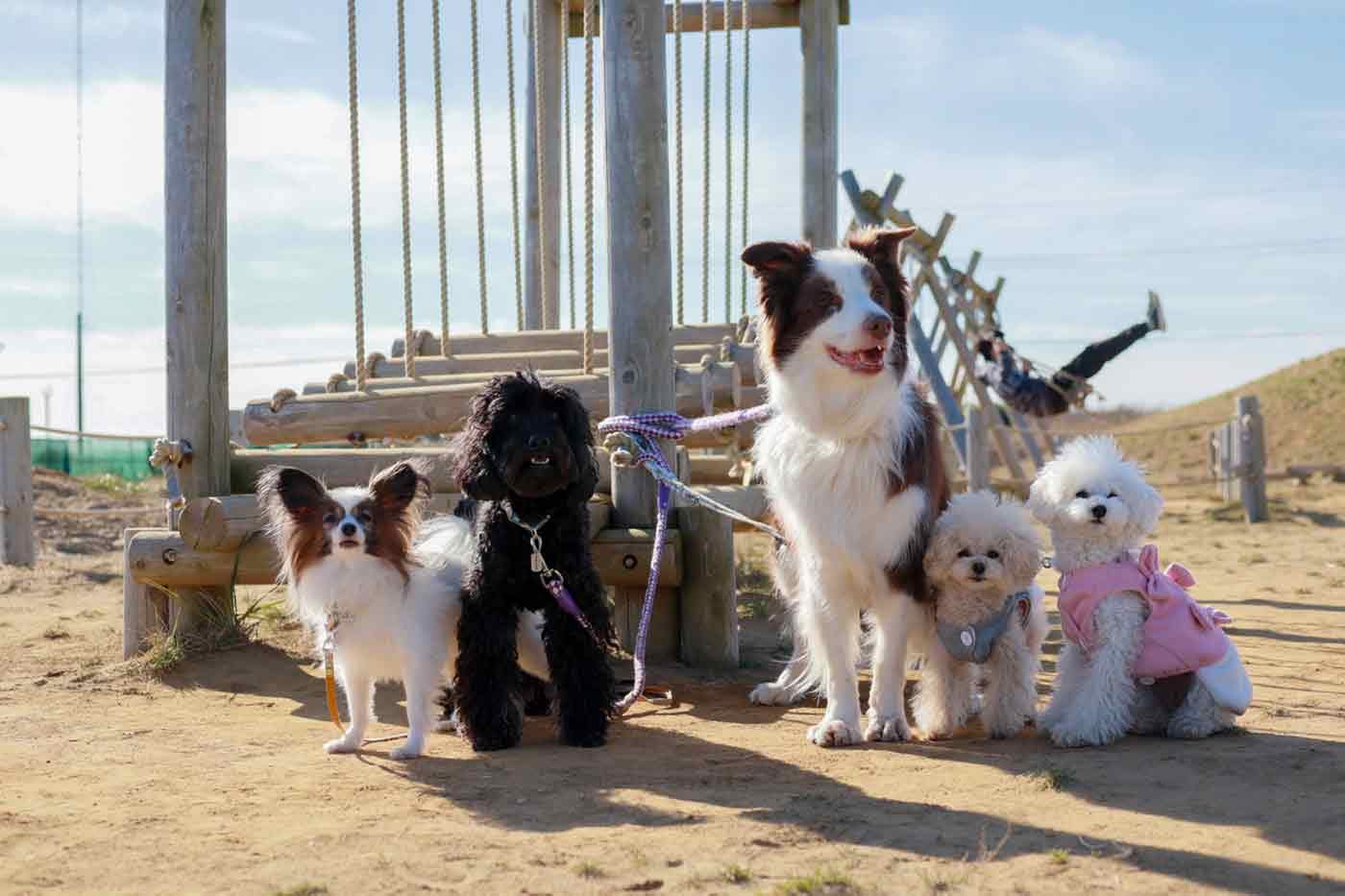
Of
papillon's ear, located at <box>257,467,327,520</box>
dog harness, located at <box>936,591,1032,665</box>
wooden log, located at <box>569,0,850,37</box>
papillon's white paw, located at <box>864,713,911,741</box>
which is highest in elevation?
wooden log, located at <box>569,0,850,37</box>

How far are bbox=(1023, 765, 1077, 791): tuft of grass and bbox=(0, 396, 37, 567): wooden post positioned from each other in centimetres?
986

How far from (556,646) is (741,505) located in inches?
84.7

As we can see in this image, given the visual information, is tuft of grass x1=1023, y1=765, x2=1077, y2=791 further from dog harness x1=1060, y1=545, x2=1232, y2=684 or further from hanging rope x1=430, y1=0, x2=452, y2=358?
hanging rope x1=430, y1=0, x2=452, y2=358

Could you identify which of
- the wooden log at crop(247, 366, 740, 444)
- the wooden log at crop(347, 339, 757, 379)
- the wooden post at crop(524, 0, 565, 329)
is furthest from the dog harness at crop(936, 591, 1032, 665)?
the wooden post at crop(524, 0, 565, 329)

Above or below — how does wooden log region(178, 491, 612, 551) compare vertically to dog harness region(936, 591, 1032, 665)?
above

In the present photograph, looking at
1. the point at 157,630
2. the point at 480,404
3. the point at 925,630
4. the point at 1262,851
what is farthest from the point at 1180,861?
the point at 157,630

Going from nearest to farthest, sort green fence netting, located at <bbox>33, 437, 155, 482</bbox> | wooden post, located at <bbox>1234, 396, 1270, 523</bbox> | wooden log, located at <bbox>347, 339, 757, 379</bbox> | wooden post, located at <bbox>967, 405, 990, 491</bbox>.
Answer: wooden log, located at <bbox>347, 339, 757, 379</bbox> < wooden post, located at <bbox>1234, 396, 1270, 523</bbox> < wooden post, located at <bbox>967, 405, 990, 491</bbox> < green fence netting, located at <bbox>33, 437, 155, 482</bbox>

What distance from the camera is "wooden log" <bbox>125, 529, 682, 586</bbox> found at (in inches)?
232

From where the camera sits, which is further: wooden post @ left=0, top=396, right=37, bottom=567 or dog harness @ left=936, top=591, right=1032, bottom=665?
wooden post @ left=0, top=396, right=37, bottom=567

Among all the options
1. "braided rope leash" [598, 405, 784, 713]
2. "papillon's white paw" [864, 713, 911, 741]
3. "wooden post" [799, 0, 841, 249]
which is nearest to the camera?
"papillon's white paw" [864, 713, 911, 741]

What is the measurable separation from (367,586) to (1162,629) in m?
2.65

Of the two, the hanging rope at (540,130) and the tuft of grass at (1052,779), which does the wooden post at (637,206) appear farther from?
the hanging rope at (540,130)

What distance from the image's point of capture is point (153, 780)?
4.21 m

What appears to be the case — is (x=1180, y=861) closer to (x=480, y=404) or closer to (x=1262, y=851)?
(x=1262, y=851)
